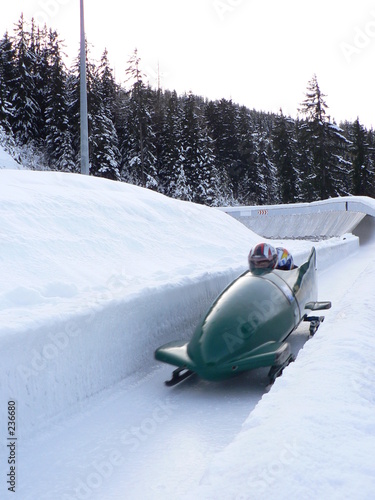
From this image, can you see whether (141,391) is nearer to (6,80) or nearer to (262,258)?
(262,258)

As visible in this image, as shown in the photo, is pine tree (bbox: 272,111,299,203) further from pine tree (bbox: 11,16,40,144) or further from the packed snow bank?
the packed snow bank

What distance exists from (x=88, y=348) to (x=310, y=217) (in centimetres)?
2029

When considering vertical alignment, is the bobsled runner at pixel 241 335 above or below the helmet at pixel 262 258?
below

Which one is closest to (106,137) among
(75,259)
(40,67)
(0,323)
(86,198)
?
(40,67)

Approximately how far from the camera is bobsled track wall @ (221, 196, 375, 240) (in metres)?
20.2

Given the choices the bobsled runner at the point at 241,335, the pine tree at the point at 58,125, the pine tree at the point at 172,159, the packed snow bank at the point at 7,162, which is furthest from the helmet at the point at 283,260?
the pine tree at the point at 172,159

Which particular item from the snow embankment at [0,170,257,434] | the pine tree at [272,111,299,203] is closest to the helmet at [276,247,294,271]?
the snow embankment at [0,170,257,434]

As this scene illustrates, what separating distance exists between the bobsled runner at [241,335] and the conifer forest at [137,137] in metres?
27.0

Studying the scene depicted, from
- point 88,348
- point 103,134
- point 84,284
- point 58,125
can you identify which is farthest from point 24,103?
point 88,348

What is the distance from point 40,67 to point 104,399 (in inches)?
1474

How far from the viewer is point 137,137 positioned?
35156 millimetres

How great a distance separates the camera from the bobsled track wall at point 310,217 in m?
20.2

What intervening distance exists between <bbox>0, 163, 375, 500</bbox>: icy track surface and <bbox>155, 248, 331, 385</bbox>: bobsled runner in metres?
0.20

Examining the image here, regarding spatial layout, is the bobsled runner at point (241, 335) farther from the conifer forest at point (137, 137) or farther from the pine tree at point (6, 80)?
the pine tree at point (6, 80)
